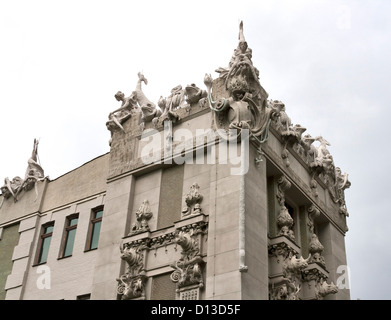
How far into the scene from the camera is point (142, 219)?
26844 millimetres

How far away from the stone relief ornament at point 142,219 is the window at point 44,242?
249 inches

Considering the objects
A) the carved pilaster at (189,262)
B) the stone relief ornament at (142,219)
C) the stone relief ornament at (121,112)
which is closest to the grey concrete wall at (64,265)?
the stone relief ornament at (142,219)

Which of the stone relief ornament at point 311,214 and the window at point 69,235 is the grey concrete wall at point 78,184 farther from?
the stone relief ornament at point 311,214

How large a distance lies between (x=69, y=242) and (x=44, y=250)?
170 centimetres

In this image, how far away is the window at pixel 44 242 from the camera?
3097cm

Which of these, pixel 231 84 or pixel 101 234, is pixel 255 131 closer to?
pixel 231 84

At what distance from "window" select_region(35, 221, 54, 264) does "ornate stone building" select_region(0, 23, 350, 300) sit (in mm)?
56

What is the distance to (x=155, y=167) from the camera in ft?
92.4

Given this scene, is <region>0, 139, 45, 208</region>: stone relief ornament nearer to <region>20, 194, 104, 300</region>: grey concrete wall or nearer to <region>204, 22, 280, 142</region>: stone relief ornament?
<region>20, 194, 104, 300</region>: grey concrete wall

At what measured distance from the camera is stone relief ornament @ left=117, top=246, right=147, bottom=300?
2492cm

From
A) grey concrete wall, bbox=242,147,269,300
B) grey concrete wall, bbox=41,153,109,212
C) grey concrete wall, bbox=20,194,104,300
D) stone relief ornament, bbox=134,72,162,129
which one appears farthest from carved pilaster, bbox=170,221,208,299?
grey concrete wall, bbox=41,153,109,212

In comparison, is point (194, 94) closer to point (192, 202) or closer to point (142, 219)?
point (192, 202)
